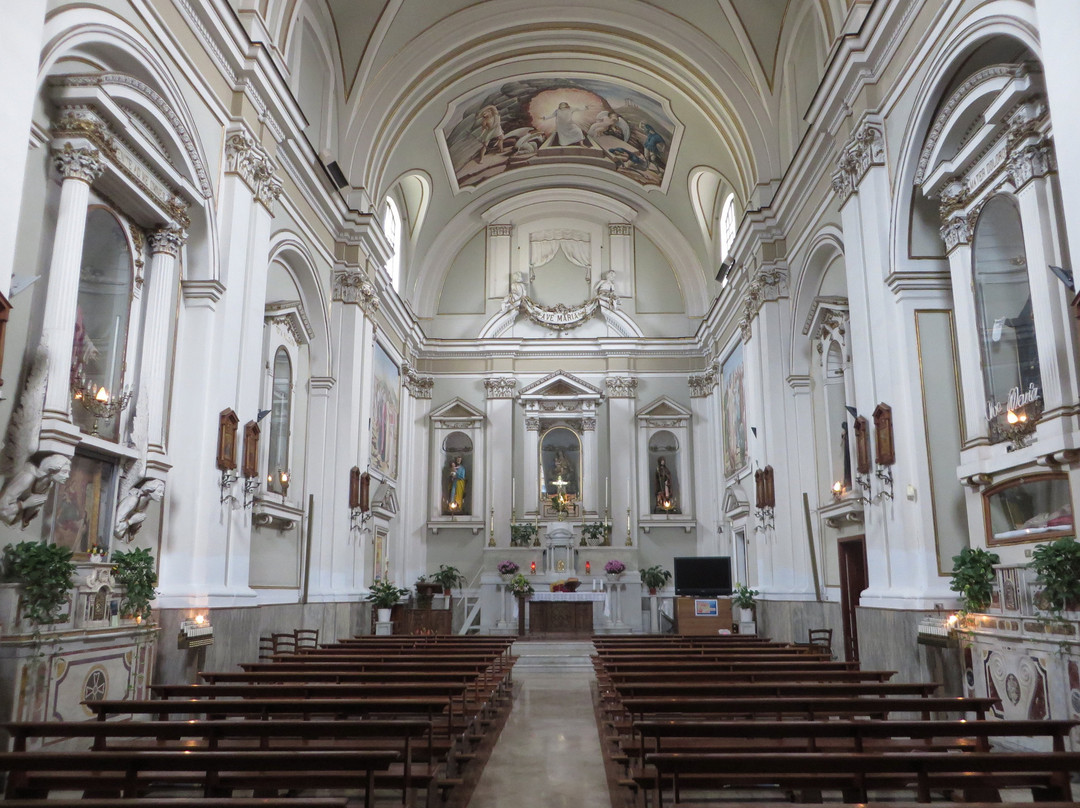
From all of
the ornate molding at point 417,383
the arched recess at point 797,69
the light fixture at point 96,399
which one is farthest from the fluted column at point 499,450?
the light fixture at point 96,399

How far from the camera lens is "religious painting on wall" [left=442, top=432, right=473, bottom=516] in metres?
23.1

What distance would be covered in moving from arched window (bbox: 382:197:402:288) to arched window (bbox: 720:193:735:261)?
26.1 feet

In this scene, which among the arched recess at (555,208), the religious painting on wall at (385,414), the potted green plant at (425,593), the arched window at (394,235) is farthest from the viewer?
the arched recess at (555,208)

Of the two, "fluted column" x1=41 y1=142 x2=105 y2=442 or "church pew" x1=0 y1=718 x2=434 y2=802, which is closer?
"church pew" x1=0 y1=718 x2=434 y2=802

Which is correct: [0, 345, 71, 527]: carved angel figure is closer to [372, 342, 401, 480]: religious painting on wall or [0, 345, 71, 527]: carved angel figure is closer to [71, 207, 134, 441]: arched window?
[71, 207, 134, 441]: arched window

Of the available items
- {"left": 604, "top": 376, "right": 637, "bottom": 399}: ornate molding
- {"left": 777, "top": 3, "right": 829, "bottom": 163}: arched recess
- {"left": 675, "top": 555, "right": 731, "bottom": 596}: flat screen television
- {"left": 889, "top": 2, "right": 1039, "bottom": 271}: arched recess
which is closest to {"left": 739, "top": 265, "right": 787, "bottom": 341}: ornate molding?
{"left": 777, "top": 3, "right": 829, "bottom": 163}: arched recess

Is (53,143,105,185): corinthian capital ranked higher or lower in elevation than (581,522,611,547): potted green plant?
higher

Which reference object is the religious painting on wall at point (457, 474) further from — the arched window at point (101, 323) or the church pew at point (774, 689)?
the church pew at point (774, 689)

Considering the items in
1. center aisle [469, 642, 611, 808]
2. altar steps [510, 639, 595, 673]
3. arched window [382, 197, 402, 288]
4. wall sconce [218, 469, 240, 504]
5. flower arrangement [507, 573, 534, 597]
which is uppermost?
arched window [382, 197, 402, 288]

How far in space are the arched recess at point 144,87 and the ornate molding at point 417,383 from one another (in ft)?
39.1

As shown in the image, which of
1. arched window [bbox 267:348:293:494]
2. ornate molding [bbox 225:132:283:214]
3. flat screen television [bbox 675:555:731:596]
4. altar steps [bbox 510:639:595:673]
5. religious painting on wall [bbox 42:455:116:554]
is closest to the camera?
religious painting on wall [bbox 42:455:116:554]

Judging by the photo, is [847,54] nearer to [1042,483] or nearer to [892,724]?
[1042,483]

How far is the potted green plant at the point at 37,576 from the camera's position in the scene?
655cm

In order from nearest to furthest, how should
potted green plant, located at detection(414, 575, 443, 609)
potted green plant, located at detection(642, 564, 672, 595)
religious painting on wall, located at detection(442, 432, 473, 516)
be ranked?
1. potted green plant, located at detection(414, 575, 443, 609)
2. potted green plant, located at detection(642, 564, 672, 595)
3. religious painting on wall, located at detection(442, 432, 473, 516)
